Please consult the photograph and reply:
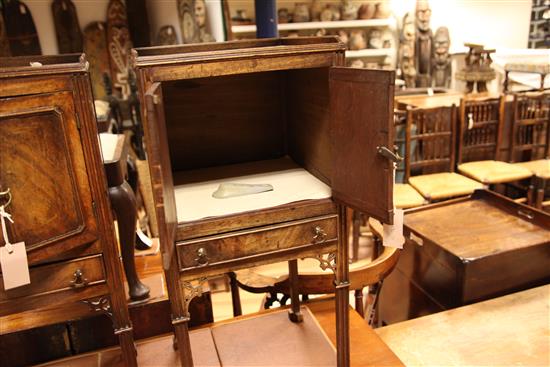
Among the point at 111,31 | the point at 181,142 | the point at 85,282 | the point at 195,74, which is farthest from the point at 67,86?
the point at 111,31

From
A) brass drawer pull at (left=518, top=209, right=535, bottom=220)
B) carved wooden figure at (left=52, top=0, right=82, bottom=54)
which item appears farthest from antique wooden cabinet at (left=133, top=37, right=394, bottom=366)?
carved wooden figure at (left=52, top=0, right=82, bottom=54)

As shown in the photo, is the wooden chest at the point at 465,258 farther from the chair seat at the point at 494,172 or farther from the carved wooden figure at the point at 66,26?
the carved wooden figure at the point at 66,26

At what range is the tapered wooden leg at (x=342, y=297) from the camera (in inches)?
51.0

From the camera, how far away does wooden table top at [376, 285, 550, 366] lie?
1620 mm

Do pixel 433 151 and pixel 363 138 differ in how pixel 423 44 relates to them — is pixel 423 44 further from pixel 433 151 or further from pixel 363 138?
pixel 363 138

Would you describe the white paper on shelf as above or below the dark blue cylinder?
below

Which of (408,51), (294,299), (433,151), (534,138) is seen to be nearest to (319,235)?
(294,299)

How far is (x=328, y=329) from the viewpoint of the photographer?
5.42 feet

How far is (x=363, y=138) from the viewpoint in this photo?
1.08 m

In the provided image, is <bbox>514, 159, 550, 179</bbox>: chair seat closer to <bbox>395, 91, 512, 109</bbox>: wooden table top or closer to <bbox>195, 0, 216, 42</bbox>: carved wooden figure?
<bbox>395, 91, 512, 109</bbox>: wooden table top

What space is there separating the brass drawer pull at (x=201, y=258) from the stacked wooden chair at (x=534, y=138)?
2.85 m

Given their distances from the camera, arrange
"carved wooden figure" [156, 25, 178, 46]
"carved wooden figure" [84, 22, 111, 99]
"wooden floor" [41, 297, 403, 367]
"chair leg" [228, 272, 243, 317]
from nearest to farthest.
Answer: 1. "wooden floor" [41, 297, 403, 367]
2. "chair leg" [228, 272, 243, 317]
3. "carved wooden figure" [84, 22, 111, 99]
4. "carved wooden figure" [156, 25, 178, 46]

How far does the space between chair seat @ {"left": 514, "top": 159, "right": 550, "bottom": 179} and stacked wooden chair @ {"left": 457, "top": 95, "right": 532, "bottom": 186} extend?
2.5 inches

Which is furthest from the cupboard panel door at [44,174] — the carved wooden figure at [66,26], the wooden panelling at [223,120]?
the carved wooden figure at [66,26]
